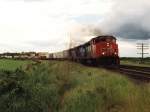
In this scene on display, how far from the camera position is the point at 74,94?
18.8 m

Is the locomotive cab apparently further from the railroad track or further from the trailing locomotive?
the railroad track

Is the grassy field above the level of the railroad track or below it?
below

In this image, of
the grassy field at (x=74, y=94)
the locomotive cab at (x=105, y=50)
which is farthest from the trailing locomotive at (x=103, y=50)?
the grassy field at (x=74, y=94)

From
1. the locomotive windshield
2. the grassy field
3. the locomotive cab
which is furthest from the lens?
the locomotive windshield

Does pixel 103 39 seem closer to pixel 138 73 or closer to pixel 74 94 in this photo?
pixel 138 73

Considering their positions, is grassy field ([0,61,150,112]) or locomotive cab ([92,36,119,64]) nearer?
grassy field ([0,61,150,112])

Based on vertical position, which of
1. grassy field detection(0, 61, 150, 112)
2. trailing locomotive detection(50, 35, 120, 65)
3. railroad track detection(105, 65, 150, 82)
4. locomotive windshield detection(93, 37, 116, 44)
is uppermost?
locomotive windshield detection(93, 37, 116, 44)

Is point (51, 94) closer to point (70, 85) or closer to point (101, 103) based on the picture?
point (70, 85)

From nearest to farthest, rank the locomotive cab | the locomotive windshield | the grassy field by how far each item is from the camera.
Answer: the grassy field < the locomotive cab < the locomotive windshield

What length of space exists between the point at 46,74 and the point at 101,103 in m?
16.0

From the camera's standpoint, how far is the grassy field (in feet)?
52.3

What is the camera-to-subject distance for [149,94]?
15.8 meters

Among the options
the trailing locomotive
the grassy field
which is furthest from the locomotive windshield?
the grassy field

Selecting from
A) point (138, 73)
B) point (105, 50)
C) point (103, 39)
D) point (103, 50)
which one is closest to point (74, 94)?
point (138, 73)
